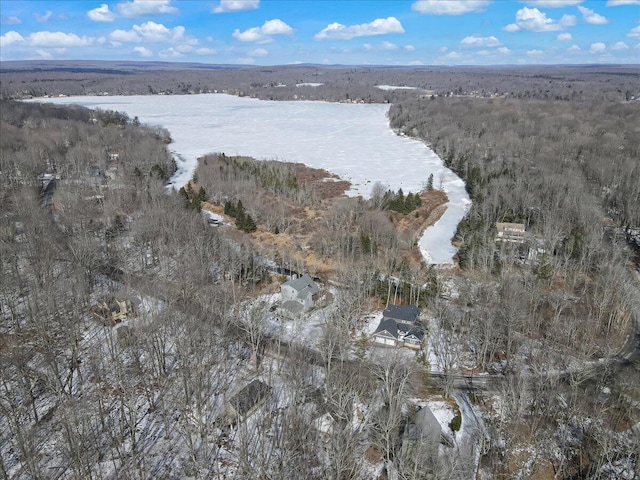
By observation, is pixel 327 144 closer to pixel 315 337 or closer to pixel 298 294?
pixel 298 294

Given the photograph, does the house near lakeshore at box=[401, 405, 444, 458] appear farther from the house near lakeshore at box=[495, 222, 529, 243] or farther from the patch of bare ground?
the house near lakeshore at box=[495, 222, 529, 243]

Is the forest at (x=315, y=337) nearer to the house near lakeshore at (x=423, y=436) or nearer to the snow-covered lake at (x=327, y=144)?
the house near lakeshore at (x=423, y=436)

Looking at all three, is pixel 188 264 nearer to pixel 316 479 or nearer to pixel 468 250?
pixel 316 479

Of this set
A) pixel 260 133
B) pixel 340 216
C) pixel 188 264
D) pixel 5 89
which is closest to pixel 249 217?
pixel 340 216

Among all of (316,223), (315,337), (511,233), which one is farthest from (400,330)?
(316,223)

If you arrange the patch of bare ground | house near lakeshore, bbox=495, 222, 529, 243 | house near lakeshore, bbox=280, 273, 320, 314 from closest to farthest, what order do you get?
house near lakeshore, bbox=280, 273, 320, 314 → the patch of bare ground → house near lakeshore, bbox=495, 222, 529, 243

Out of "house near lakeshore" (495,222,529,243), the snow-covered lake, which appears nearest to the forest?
"house near lakeshore" (495,222,529,243)
